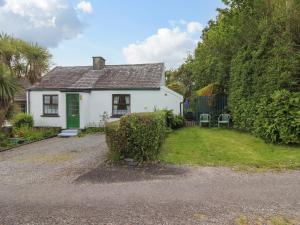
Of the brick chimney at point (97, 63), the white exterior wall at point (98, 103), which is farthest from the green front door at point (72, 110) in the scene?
the brick chimney at point (97, 63)

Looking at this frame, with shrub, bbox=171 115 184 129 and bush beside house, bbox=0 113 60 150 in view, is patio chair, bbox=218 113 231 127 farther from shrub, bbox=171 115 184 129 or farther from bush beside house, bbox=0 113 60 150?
bush beside house, bbox=0 113 60 150

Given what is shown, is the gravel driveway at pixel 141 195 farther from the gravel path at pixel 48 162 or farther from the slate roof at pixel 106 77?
the slate roof at pixel 106 77

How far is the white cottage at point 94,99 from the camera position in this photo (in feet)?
61.5

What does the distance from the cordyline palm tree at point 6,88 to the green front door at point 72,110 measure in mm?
3931

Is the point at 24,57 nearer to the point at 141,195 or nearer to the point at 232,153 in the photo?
the point at 232,153

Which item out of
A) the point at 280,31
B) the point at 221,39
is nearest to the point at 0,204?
the point at 280,31

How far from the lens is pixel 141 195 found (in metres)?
6.01

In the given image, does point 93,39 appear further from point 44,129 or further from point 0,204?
point 0,204

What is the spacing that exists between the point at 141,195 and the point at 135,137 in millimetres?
3075

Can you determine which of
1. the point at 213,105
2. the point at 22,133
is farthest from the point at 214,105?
the point at 22,133

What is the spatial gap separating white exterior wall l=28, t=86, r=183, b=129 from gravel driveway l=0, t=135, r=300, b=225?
391 inches

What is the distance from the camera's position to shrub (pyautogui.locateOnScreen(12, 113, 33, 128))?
17892mm

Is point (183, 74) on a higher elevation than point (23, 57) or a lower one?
higher

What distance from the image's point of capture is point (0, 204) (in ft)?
18.7
